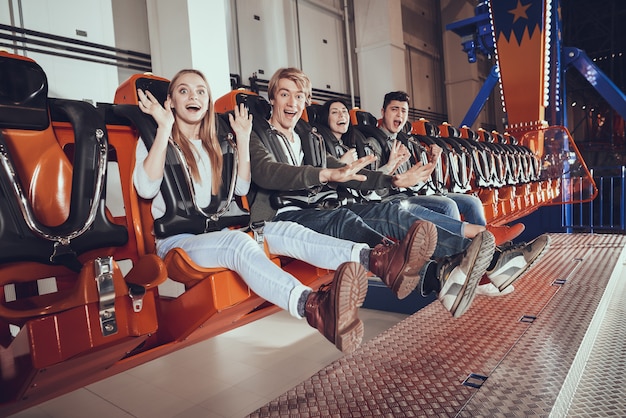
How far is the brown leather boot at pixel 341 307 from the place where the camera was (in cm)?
106

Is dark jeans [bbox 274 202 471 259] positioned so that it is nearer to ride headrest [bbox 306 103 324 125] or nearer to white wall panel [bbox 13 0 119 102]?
ride headrest [bbox 306 103 324 125]

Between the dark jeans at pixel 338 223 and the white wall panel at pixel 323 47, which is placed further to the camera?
the white wall panel at pixel 323 47

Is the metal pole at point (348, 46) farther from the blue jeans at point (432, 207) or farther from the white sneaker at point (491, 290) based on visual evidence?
the white sneaker at point (491, 290)

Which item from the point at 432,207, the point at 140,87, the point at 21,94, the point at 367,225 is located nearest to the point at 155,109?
the point at 140,87

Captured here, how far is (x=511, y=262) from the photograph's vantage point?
5.03 feet

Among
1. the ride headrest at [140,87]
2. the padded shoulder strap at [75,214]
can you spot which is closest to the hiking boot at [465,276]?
the padded shoulder strap at [75,214]

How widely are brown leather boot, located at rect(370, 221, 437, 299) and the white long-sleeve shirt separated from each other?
1.98ft

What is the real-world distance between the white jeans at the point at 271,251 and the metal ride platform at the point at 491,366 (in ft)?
1.08

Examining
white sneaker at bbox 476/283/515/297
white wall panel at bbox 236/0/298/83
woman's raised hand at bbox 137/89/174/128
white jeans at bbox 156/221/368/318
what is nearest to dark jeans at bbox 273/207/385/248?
white jeans at bbox 156/221/368/318

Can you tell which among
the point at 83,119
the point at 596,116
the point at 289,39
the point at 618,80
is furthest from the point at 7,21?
the point at 596,116

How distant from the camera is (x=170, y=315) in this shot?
4.25ft

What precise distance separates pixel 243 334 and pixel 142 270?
63.1 inches

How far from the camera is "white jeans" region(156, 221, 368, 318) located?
1.17 meters

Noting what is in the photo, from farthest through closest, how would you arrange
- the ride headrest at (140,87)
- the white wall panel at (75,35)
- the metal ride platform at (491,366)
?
the white wall panel at (75,35)
the ride headrest at (140,87)
the metal ride platform at (491,366)
